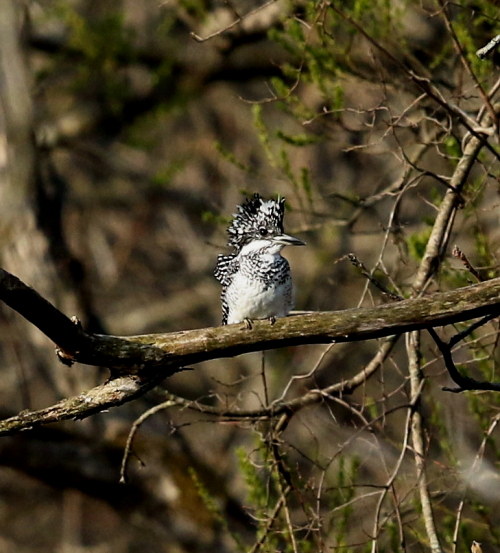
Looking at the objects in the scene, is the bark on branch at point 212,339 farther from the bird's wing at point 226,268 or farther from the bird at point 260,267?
the bird's wing at point 226,268

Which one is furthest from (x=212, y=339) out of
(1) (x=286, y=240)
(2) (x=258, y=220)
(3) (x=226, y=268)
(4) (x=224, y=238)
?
(4) (x=224, y=238)

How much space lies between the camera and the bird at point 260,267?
4457mm

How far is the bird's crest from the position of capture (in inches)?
178

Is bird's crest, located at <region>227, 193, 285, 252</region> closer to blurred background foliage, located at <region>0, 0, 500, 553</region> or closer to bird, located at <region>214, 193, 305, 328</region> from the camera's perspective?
bird, located at <region>214, 193, 305, 328</region>

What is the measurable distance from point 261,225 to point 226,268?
0.37m

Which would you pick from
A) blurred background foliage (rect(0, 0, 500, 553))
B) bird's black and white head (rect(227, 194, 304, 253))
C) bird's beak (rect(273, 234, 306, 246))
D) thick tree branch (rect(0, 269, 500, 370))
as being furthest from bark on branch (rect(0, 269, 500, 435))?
bird's black and white head (rect(227, 194, 304, 253))

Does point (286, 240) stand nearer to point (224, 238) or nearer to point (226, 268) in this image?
point (226, 268)

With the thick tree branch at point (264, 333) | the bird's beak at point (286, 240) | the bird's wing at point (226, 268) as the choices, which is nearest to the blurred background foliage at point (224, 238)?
the bird's beak at point (286, 240)

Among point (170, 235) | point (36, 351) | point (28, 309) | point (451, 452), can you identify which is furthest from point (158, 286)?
point (28, 309)

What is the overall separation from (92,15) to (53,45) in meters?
1.80

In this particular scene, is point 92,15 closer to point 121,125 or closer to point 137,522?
point 121,125

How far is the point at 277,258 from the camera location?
181 inches

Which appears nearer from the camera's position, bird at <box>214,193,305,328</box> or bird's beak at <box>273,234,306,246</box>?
bird's beak at <box>273,234,306,246</box>

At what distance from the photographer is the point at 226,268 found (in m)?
4.84
